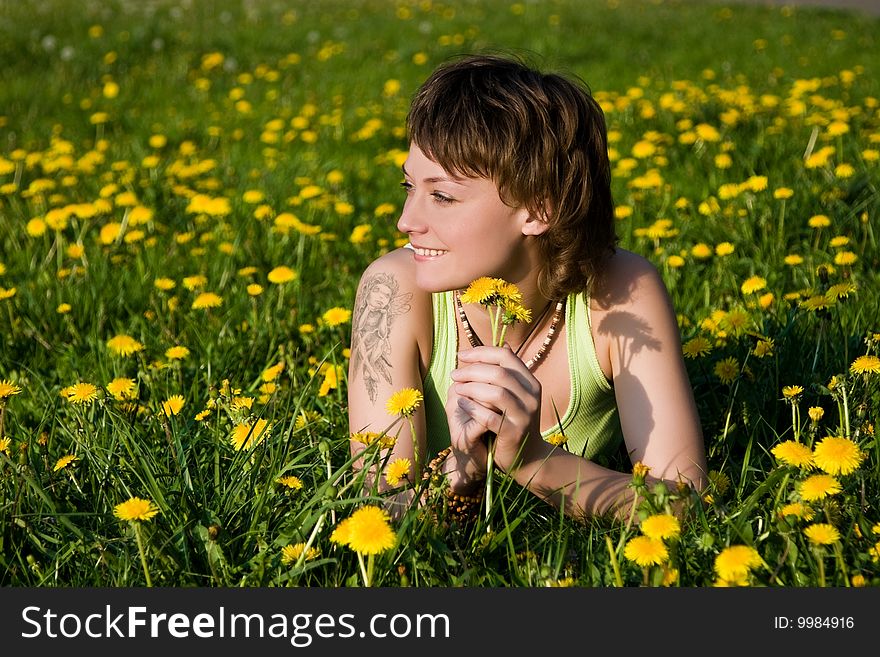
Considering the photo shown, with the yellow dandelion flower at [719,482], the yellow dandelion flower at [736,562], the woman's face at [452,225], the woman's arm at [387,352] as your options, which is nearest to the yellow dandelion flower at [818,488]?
the yellow dandelion flower at [736,562]

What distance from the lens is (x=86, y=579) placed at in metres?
1.83

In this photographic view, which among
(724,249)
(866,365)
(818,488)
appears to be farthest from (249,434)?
(724,249)

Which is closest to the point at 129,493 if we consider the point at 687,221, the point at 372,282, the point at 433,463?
the point at 433,463

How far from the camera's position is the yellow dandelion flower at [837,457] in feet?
5.69

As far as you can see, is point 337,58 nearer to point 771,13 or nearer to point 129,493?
point 771,13

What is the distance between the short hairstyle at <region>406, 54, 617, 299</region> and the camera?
2.14 meters

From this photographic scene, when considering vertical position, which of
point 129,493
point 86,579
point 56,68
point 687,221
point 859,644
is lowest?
point 859,644

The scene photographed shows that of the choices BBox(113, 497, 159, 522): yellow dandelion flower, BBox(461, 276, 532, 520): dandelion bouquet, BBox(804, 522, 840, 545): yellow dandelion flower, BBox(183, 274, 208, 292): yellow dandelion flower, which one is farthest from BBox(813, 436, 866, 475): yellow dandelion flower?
BBox(183, 274, 208, 292): yellow dandelion flower

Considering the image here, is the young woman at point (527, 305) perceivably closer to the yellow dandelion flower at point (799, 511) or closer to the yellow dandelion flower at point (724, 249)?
the yellow dandelion flower at point (799, 511)

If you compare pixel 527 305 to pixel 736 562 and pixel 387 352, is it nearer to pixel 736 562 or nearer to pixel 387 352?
pixel 387 352

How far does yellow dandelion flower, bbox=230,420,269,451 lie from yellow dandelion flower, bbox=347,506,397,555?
1.37 feet

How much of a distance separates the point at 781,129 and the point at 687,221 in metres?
1.32

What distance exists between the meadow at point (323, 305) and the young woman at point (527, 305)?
0.10 metres

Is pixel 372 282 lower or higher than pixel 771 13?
lower
